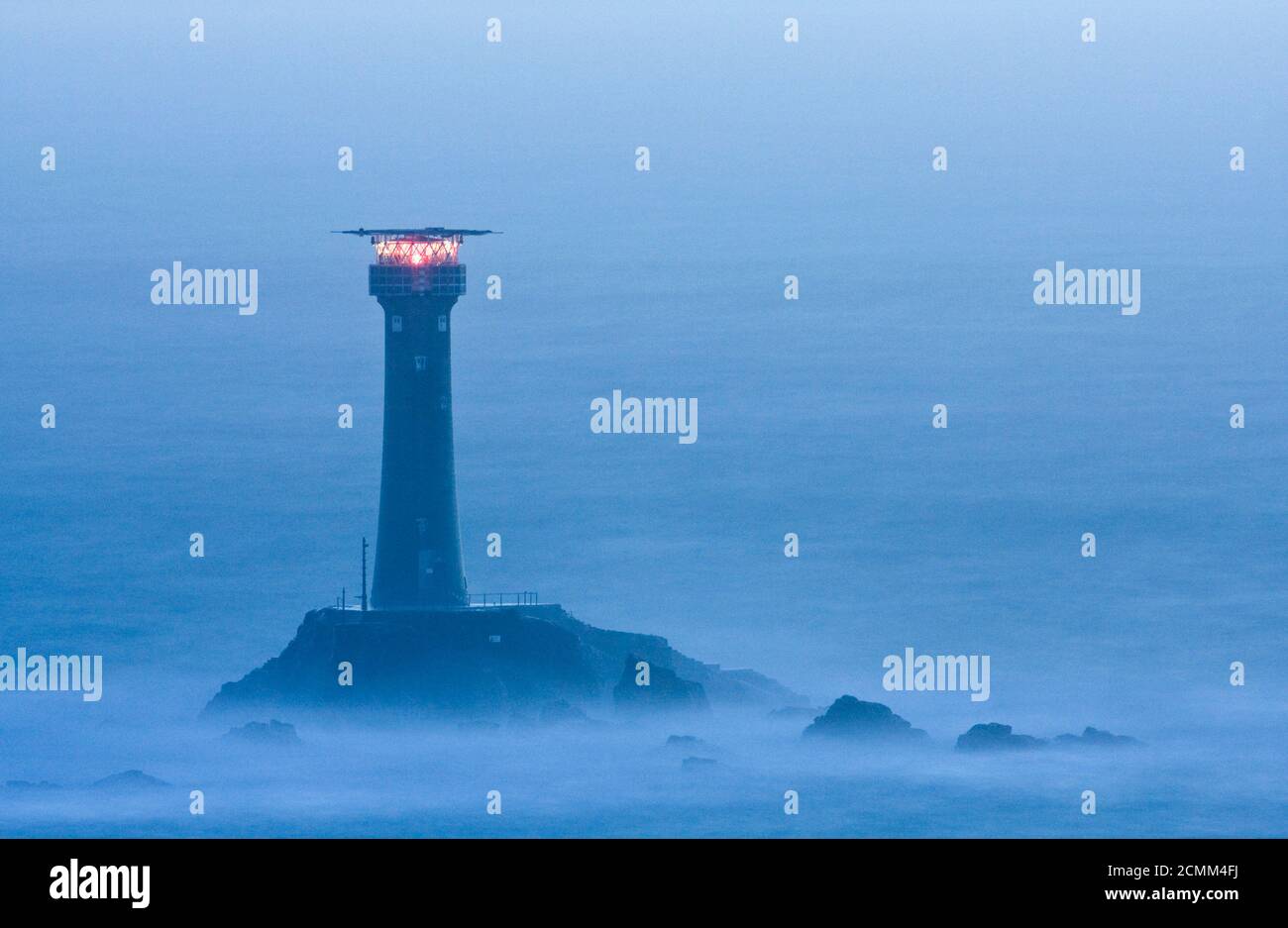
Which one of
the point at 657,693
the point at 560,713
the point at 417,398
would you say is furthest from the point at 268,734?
the point at 417,398

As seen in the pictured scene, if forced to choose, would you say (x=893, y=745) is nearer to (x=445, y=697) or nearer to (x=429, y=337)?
(x=445, y=697)

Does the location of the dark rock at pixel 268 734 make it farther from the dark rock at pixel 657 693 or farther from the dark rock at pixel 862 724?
the dark rock at pixel 862 724

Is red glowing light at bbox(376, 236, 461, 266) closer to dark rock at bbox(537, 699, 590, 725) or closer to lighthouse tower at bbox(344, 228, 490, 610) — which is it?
lighthouse tower at bbox(344, 228, 490, 610)

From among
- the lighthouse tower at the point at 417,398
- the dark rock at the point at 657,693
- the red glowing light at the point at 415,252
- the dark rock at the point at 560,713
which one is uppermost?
the red glowing light at the point at 415,252

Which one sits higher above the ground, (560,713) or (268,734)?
(268,734)

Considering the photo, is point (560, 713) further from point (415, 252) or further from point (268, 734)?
point (415, 252)

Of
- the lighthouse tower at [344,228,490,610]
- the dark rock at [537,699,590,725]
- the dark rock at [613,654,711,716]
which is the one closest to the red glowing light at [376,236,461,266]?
the lighthouse tower at [344,228,490,610]

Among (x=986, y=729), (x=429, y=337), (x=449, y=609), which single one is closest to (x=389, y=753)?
(x=449, y=609)

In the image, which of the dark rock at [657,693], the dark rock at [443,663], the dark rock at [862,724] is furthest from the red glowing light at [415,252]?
the dark rock at [862,724]
